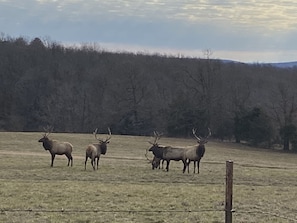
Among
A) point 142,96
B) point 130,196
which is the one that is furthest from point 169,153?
point 142,96

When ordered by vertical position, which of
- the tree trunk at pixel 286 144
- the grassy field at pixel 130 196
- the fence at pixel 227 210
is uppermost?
the fence at pixel 227 210

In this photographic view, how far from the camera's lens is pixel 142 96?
3506 inches

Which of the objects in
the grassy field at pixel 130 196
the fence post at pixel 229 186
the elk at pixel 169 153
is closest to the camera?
the fence post at pixel 229 186

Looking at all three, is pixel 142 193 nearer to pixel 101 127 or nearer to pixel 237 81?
pixel 101 127

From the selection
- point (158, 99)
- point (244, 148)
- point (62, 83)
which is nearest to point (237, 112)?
point (244, 148)

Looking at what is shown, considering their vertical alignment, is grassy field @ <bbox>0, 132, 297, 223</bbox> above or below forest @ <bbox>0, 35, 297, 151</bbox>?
below

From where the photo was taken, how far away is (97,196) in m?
17.9

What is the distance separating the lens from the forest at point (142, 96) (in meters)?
Result: 73.6

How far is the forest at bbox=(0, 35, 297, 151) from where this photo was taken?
73.6m

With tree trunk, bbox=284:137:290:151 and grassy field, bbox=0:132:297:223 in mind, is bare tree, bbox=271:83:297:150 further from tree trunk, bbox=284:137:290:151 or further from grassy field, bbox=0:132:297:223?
grassy field, bbox=0:132:297:223

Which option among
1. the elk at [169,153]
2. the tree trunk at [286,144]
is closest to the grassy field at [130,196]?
the elk at [169,153]

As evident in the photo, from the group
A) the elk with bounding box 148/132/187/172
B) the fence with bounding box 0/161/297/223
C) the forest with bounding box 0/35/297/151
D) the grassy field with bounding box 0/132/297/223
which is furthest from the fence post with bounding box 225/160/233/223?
the forest with bounding box 0/35/297/151

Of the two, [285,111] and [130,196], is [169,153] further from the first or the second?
[285,111]

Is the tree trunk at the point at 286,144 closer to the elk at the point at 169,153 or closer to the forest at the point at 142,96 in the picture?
the forest at the point at 142,96
